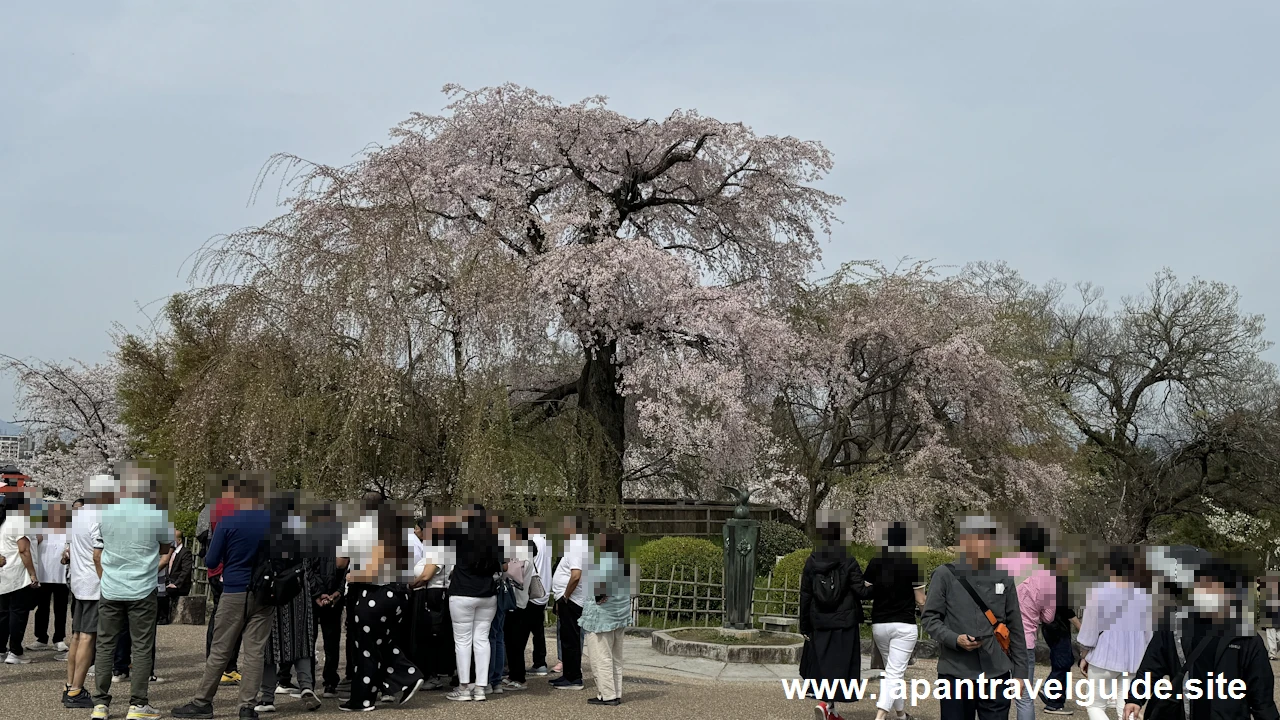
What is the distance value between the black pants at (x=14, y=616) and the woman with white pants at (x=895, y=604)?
7907 mm

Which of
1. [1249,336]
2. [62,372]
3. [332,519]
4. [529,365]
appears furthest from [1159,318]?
[62,372]

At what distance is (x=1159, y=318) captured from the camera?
32219mm

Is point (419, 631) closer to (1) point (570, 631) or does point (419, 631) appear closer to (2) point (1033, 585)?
(1) point (570, 631)

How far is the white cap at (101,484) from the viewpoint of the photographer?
24.7 feet

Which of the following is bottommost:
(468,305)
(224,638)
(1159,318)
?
(224,638)

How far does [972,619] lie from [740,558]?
526 cm

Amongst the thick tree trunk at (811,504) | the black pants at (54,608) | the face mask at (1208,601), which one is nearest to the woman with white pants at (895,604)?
the face mask at (1208,601)

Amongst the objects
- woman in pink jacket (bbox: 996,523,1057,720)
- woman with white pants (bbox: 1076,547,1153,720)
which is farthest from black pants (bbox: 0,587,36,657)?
woman with white pants (bbox: 1076,547,1153,720)

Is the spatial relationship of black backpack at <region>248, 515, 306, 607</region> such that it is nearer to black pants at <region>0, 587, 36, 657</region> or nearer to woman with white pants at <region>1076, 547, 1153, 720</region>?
black pants at <region>0, 587, 36, 657</region>

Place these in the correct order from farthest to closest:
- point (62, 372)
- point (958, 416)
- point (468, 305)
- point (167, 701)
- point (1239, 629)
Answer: point (62, 372)
point (958, 416)
point (468, 305)
point (167, 701)
point (1239, 629)

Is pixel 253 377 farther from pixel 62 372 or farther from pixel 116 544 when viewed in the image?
pixel 62 372

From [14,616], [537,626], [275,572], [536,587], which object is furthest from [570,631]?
[14,616]

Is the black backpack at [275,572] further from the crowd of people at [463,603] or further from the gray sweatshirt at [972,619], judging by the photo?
the gray sweatshirt at [972,619]

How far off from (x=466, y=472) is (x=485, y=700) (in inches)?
259
